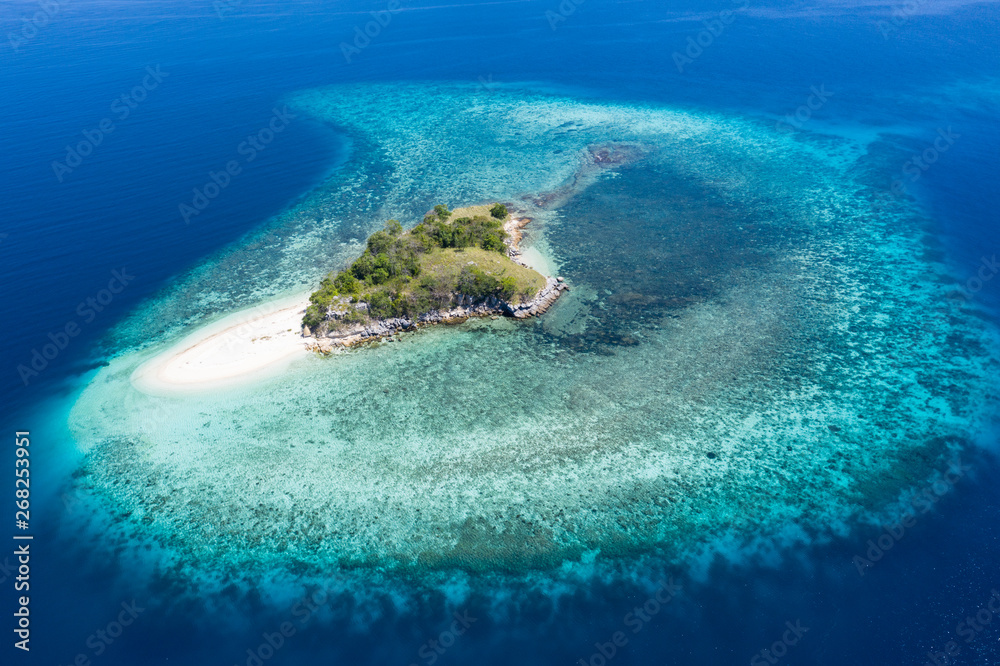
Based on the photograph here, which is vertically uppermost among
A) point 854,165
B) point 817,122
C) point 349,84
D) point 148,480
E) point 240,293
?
point 349,84

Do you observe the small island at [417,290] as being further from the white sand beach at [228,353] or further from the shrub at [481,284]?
the white sand beach at [228,353]

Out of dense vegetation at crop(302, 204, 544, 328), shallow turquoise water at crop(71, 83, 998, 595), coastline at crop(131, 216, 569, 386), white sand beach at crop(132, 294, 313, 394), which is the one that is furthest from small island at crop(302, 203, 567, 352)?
white sand beach at crop(132, 294, 313, 394)

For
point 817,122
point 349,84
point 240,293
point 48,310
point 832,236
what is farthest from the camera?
point 349,84

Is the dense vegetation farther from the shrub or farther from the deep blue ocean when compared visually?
the deep blue ocean

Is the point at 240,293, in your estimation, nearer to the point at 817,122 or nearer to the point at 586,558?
the point at 586,558

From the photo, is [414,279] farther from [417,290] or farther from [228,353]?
[228,353]

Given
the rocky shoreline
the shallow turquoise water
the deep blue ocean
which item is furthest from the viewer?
the rocky shoreline

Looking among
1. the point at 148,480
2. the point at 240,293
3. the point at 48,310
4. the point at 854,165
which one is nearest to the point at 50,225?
the point at 48,310
